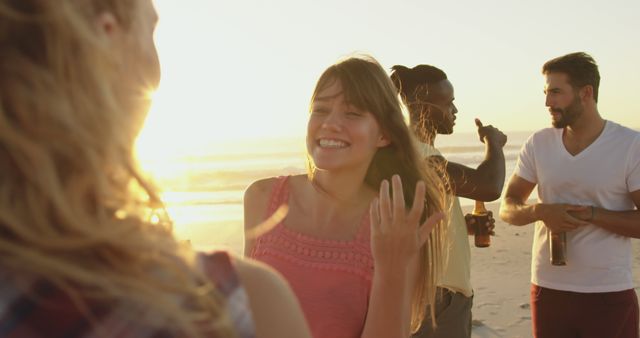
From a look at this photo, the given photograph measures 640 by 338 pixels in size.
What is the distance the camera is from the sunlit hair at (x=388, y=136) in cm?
323

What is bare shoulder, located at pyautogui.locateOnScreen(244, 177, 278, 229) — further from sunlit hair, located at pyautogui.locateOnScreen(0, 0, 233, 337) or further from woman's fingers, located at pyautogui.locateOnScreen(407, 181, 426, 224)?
sunlit hair, located at pyautogui.locateOnScreen(0, 0, 233, 337)

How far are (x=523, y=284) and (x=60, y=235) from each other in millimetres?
8131

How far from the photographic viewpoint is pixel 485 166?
4664mm

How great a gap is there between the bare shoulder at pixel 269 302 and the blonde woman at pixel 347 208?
133cm

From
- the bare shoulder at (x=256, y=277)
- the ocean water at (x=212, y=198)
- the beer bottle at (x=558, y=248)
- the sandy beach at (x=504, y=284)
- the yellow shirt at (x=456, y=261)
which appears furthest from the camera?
the ocean water at (x=212, y=198)

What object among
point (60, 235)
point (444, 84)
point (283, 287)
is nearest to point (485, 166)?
point (444, 84)

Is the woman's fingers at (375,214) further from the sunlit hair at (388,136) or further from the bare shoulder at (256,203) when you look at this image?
the bare shoulder at (256,203)

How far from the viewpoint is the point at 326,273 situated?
2.90m

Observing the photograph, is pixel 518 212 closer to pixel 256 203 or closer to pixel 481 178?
pixel 481 178

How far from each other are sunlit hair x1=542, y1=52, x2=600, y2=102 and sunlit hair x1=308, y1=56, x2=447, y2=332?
2.18 meters

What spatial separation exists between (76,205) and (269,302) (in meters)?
0.37

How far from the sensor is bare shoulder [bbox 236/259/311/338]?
3.57 ft

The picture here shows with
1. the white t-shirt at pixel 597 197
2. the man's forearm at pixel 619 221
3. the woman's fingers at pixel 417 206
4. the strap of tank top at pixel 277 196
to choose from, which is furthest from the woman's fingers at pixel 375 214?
the white t-shirt at pixel 597 197

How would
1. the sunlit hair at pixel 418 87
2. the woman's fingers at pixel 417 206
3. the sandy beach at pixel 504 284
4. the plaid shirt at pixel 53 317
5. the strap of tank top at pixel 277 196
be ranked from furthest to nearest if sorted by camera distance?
1. the sandy beach at pixel 504 284
2. the sunlit hair at pixel 418 87
3. the strap of tank top at pixel 277 196
4. the woman's fingers at pixel 417 206
5. the plaid shirt at pixel 53 317
